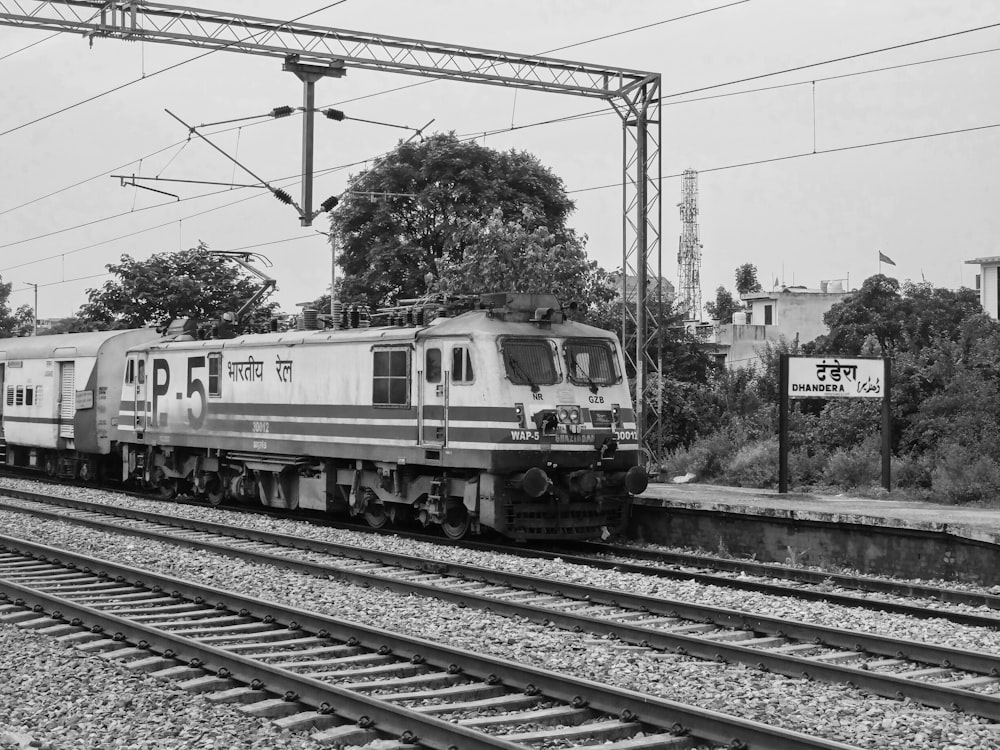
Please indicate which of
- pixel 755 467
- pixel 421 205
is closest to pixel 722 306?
pixel 421 205

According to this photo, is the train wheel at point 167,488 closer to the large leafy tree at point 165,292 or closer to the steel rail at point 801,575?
the steel rail at point 801,575

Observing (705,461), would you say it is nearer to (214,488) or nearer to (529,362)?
(529,362)

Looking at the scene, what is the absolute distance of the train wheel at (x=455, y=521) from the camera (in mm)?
17047

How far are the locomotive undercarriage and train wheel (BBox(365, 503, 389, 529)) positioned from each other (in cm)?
2

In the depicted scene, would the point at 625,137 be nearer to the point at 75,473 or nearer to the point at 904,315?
the point at 75,473

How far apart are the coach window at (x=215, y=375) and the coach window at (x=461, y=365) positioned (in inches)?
270

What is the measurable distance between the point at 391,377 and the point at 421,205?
29.7 m

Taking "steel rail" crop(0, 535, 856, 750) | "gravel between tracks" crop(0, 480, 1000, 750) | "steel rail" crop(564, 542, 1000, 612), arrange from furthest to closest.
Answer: "steel rail" crop(564, 542, 1000, 612) → "gravel between tracks" crop(0, 480, 1000, 750) → "steel rail" crop(0, 535, 856, 750)

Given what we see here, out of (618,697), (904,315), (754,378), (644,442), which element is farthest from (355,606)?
(904,315)

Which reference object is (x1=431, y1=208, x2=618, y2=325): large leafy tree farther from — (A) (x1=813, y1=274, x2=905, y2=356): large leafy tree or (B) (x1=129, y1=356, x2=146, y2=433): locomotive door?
(A) (x1=813, y1=274, x2=905, y2=356): large leafy tree

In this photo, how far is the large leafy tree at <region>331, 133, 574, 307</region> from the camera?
4562cm

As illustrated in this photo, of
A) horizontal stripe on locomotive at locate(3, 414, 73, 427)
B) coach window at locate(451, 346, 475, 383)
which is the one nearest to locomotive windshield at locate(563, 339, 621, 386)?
coach window at locate(451, 346, 475, 383)

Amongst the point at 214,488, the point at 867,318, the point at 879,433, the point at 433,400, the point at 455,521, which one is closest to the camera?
the point at 433,400

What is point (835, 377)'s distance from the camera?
64.7 feet
